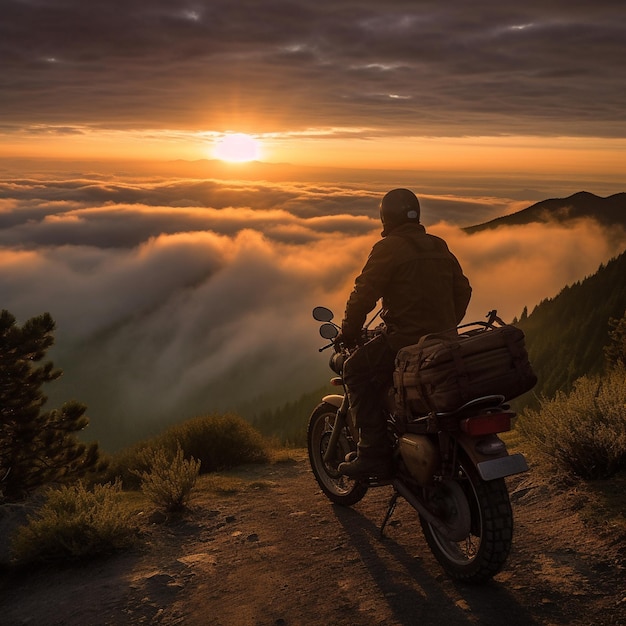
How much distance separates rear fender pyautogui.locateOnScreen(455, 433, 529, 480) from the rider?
1047 mm

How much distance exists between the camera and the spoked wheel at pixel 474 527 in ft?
15.0

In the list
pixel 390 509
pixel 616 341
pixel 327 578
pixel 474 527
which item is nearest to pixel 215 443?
pixel 390 509

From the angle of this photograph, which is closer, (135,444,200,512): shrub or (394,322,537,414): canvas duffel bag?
(394,322,537,414): canvas duffel bag

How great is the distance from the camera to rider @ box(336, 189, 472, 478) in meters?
5.41

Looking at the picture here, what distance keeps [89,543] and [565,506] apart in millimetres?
4533

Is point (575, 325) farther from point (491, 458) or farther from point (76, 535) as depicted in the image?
point (491, 458)

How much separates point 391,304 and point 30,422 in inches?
584

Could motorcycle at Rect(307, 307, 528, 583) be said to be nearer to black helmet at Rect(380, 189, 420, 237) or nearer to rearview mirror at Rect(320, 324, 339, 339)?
rearview mirror at Rect(320, 324, 339, 339)

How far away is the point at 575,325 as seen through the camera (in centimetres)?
12375

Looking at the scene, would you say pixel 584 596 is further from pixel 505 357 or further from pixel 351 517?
pixel 351 517

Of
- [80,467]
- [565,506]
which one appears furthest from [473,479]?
[80,467]

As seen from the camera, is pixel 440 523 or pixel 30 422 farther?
pixel 30 422

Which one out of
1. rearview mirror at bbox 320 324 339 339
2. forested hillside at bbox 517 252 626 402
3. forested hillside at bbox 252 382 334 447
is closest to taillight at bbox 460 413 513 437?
rearview mirror at bbox 320 324 339 339

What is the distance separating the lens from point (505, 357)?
449 cm
